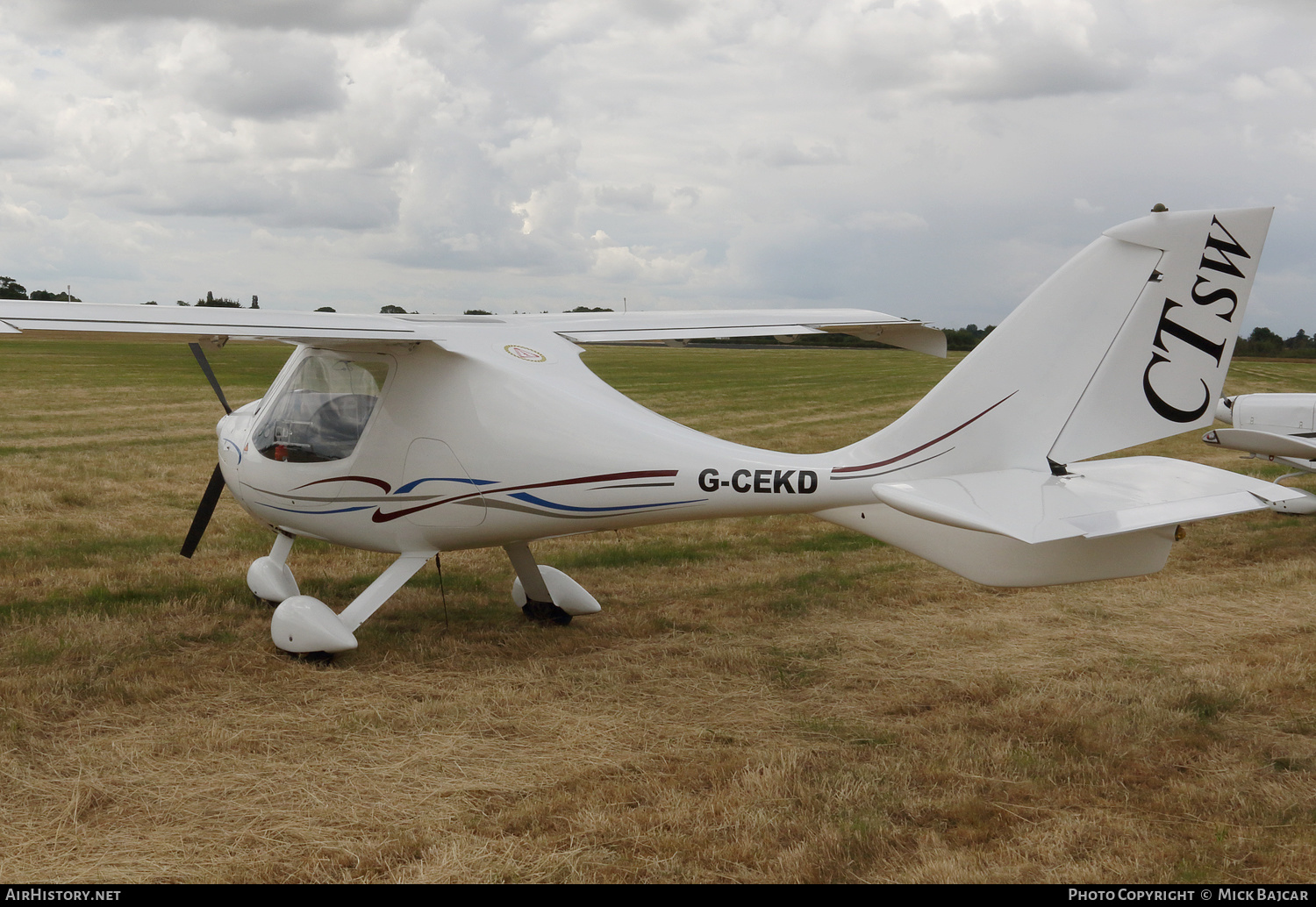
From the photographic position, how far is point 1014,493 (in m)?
4.95

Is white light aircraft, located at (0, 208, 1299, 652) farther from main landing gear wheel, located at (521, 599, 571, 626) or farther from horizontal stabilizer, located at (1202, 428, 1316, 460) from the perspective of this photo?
horizontal stabilizer, located at (1202, 428, 1316, 460)

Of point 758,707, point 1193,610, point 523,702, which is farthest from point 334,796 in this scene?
point 1193,610

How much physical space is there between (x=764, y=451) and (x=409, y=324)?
2.45 m

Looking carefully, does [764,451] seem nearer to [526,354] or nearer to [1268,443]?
[526,354]

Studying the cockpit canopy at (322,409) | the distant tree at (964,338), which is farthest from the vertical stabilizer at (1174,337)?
the distant tree at (964,338)

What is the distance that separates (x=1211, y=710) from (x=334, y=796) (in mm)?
4532

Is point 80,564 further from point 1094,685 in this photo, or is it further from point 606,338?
point 1094,685

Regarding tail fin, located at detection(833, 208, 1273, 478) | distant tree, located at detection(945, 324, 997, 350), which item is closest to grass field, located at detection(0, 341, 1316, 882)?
tail fin, located at detection(833, 208, 1273, 478)

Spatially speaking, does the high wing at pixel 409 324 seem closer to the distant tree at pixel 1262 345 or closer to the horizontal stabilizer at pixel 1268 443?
the horizontal stabilizer at pixel 1268 443

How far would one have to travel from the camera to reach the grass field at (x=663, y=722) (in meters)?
3.78

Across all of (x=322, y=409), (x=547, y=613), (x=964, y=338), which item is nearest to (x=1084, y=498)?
(x=547, y=613)

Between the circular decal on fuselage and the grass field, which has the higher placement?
the circular decal on fuselage

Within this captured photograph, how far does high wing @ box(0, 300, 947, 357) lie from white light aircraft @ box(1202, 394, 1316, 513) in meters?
5.11

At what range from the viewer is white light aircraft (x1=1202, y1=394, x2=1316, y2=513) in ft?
34.3
